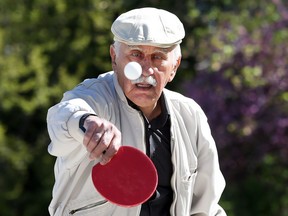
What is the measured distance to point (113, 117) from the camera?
A: 413 centimetres

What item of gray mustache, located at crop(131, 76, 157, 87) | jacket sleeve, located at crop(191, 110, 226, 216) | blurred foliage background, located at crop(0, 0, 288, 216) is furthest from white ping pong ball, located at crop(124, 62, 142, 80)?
blurred foliage background, located at crop(0, 0, 288, 216)

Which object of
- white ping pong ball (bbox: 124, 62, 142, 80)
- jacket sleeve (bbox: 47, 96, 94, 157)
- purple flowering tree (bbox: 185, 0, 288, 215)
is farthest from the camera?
purple flowering tree (bbox: 185, 0, 288, 215)

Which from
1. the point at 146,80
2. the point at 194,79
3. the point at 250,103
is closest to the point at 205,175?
the point at 146,80

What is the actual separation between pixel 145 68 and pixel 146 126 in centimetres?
30

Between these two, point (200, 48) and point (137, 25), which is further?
point (200, 48)

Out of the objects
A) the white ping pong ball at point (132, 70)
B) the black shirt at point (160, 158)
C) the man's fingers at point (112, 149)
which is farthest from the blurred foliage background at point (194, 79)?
the man's fingers at point (112, 149)

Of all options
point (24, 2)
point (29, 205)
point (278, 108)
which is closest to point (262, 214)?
point (278, 108)

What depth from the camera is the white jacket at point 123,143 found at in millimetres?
3871

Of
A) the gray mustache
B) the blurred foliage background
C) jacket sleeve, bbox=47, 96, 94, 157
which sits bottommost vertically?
the blurred foliage background

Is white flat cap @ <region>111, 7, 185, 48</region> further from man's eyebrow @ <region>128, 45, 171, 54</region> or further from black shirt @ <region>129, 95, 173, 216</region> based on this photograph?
black shirt @ <region>129, 95, 173, 216</region>

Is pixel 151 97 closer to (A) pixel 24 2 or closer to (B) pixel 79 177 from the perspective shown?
(B) pixel 79 177

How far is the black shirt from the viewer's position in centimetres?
419

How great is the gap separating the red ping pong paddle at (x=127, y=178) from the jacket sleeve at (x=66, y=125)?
15 cm

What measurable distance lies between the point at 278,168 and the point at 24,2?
4.02 metres
